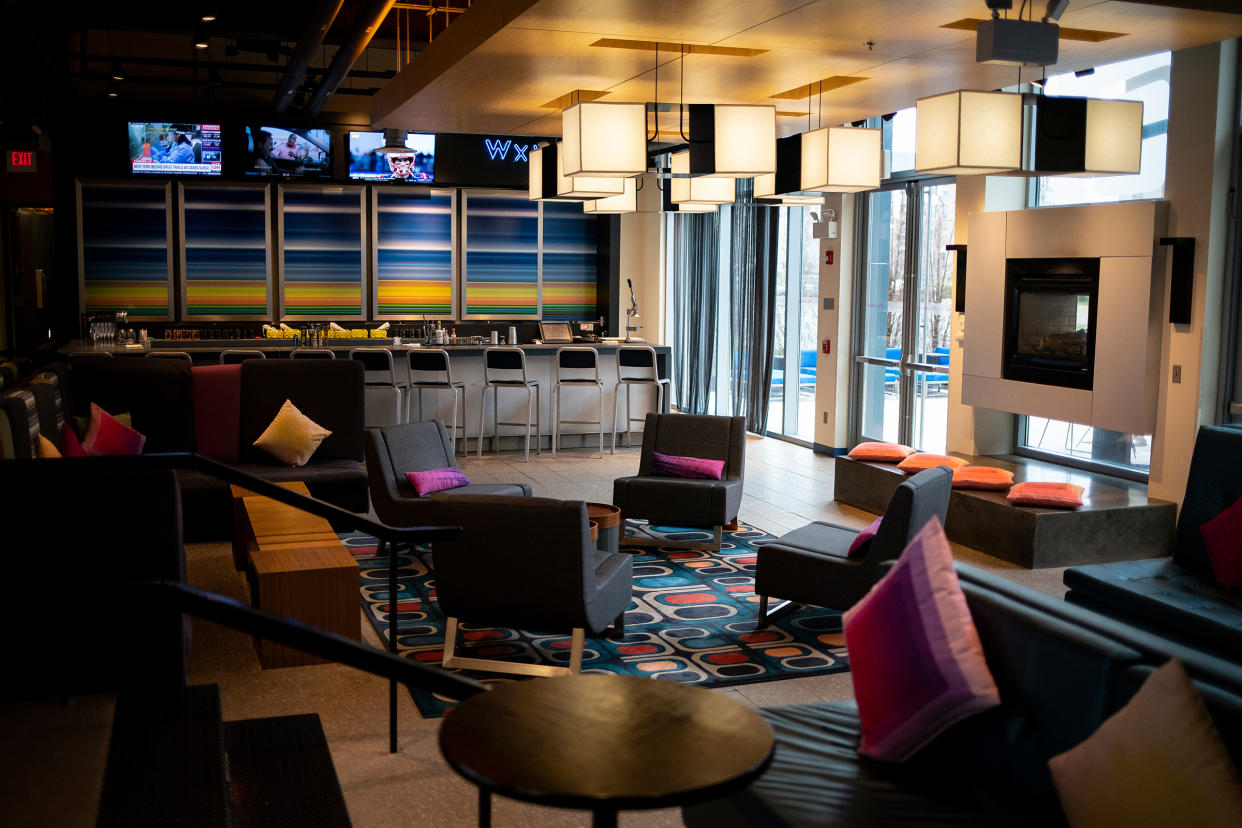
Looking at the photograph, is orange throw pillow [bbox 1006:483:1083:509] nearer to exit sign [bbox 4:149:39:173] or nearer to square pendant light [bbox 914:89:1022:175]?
square pendant light [bbox 914:89:1022:175]

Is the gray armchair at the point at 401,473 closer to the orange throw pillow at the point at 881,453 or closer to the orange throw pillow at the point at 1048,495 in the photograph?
the orange throw pillow at the point at 881,453

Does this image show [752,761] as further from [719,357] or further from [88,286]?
[88,286]

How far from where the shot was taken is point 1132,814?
2211 millimetres

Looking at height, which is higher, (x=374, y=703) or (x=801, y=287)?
(x=801, y=287)

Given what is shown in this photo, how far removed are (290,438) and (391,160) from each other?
626 cm

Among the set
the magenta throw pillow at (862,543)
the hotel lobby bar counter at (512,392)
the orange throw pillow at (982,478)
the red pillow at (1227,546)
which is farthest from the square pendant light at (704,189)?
the red pillow at (1227,546)

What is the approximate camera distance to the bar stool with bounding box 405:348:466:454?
10.3 metres

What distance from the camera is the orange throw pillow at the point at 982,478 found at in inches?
286

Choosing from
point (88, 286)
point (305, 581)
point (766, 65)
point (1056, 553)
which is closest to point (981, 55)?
point (766, 65)

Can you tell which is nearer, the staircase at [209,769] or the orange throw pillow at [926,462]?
the staircase at [209,769]

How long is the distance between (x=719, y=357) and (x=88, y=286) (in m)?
6.94

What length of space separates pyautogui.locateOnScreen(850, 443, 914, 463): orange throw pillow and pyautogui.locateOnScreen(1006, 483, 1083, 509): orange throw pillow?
123 cm

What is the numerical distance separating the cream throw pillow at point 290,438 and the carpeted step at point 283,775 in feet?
12.0

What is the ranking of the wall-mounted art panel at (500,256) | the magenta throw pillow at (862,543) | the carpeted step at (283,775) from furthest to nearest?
the wall-mounted art panel at (500,256)
the magenta throw pillow at (862,543)
the carpeted step at (283,775)
